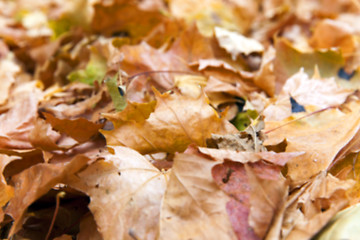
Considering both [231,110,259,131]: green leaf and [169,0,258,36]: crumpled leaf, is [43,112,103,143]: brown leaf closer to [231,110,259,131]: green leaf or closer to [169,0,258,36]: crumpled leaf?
[231,110,259,131]: green leaf

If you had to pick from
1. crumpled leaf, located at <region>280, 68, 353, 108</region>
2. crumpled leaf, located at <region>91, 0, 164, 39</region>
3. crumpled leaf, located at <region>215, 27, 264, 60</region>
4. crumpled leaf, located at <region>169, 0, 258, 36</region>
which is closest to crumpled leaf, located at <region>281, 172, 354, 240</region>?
crumpled leaf, located at <region>280, 68, 353, 108</region>

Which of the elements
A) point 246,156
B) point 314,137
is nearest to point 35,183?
point 246,156

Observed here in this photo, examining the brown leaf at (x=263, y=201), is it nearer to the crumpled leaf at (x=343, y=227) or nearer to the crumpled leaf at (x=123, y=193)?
the crumpled leaf at (x=343, y=227)

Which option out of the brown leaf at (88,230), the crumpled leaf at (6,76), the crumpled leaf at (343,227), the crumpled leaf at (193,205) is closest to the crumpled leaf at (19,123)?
the crumpled leaf at (6,76)

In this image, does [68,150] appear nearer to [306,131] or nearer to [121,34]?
[306,131]

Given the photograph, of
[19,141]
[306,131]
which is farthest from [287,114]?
[19,141]

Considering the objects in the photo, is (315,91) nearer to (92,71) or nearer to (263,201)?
(263,201)
